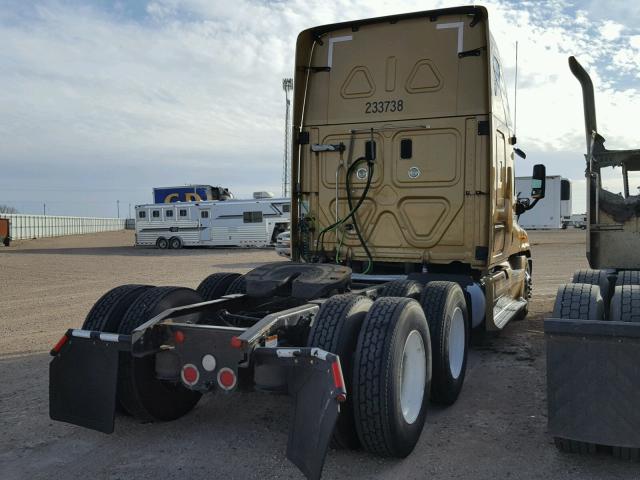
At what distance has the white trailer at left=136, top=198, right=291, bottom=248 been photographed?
2853 cm

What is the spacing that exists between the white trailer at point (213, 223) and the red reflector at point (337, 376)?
24519 millimetres

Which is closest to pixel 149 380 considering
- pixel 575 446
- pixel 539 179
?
pixel 575 446

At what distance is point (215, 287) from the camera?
19.3ft

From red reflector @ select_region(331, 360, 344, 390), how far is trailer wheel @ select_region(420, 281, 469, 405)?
174 centimetres

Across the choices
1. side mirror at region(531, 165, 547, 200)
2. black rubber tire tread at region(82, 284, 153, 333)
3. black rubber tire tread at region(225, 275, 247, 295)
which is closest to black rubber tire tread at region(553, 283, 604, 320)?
black rubber tire tread at region(225, 275, 247, 295)

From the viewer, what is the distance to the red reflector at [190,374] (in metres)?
3.78

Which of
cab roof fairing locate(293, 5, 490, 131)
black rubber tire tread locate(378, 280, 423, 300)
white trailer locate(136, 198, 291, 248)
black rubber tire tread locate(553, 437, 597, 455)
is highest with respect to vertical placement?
cab roof fairing locate(293, 5, 490, 131)

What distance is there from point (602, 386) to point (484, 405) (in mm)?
1564

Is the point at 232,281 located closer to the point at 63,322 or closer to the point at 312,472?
the point at 312,472

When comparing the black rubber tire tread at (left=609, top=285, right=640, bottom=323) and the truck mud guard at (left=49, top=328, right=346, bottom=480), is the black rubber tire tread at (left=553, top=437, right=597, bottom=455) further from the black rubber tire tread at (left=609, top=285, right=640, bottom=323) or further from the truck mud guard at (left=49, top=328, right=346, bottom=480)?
the truck mud guard at (left=49, top=328, right=346, bottom=480)

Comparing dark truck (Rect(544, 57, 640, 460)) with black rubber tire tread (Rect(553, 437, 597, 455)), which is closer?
dark truck (Rect(544, 57, 640, 460))

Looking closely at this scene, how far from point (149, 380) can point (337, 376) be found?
1640 mm

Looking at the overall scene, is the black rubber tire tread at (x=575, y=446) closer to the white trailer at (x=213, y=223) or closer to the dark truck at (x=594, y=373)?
the dark truck at (x=594, y=373)

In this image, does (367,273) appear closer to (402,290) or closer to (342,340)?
(402,290)
